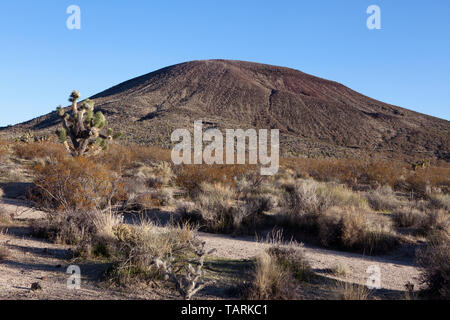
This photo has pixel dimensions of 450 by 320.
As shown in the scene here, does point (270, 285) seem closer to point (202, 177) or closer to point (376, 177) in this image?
point (202, 177)

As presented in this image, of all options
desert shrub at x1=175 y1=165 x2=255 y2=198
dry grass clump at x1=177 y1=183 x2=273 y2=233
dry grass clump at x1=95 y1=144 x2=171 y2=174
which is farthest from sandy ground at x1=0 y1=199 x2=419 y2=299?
dry grass clump at x1=95 y1=144 x2=171 y2=174

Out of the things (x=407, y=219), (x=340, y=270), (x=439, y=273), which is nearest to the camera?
(x=439, y=273)

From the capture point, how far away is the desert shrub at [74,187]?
8523 millimetres

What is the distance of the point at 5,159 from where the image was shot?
840 inches

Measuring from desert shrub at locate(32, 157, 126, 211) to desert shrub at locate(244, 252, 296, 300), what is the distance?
14.2ft

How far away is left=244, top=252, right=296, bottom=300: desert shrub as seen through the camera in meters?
4.59

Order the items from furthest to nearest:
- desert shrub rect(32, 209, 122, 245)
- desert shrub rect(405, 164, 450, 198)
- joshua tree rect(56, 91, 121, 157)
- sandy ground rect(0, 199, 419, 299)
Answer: desert shrub rect(405, 164, 450, 198), joshua tree rect(56, 91, 121, 157), desert shrub rect(32, 209, 122, 245), sandy ground rect(0, 199, 419, 299)

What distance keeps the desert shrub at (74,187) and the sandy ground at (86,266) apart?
1.05 m

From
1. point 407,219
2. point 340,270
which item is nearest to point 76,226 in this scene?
point 340,270

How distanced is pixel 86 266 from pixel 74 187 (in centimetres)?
355

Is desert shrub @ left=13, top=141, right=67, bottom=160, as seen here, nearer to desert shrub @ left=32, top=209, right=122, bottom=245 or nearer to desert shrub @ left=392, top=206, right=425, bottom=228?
desert shrub @ left=32, top=209, right=122, bottom=245

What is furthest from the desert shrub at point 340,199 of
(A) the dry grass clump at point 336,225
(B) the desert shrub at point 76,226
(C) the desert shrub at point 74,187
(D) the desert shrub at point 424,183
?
(D) the desert shrub at point 424,183

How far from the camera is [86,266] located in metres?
5.84

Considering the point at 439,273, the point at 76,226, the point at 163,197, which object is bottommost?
the point at 439,273
